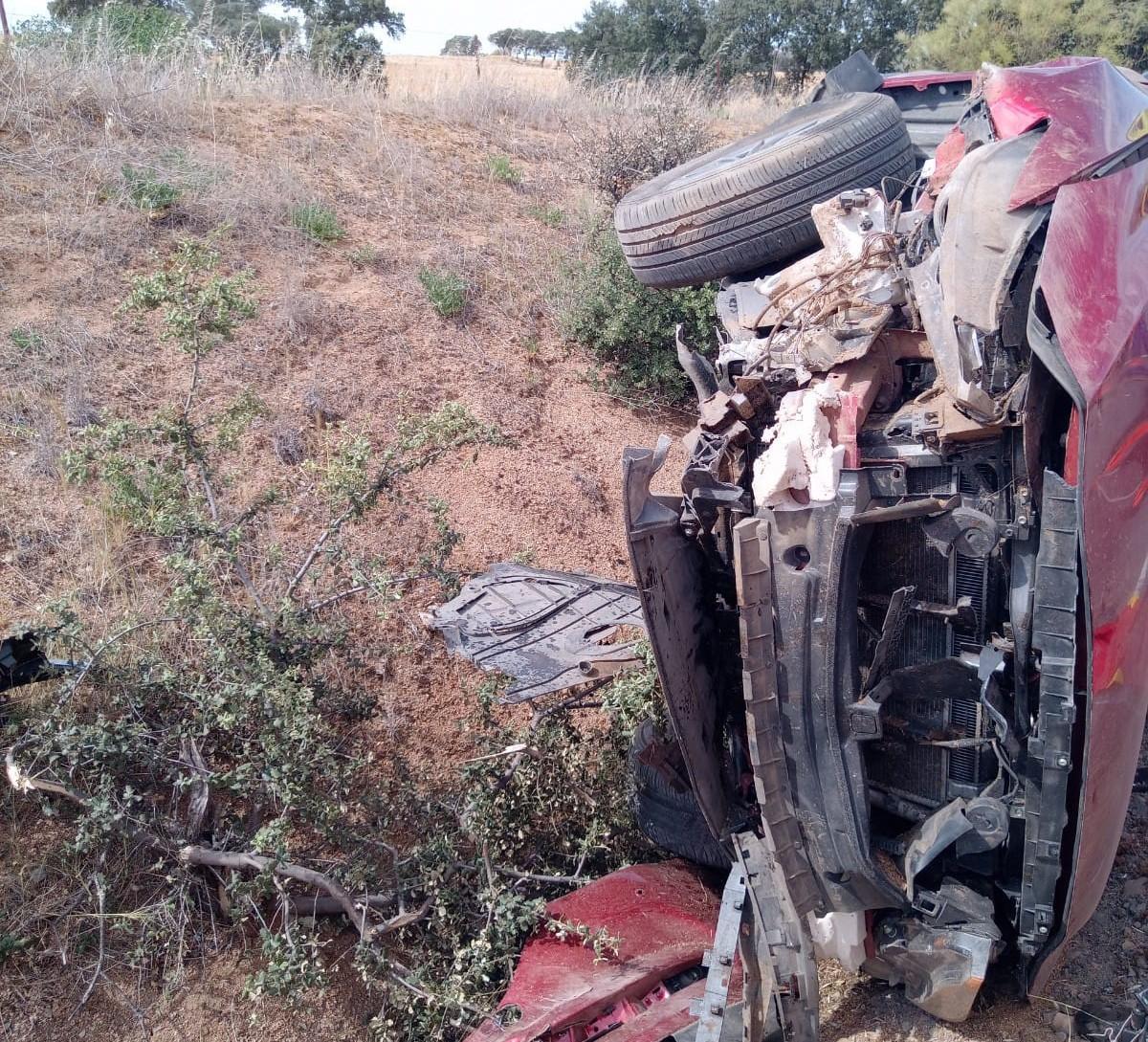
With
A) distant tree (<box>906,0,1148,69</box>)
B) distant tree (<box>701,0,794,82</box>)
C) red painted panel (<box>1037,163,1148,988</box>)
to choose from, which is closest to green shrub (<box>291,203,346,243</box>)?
red painted panel (<box>1037,163,1148,988</box>)

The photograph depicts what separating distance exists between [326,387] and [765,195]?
3.23 m

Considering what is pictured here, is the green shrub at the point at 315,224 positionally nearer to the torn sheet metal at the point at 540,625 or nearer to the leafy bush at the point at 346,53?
the leafy bush at the point at 346,53

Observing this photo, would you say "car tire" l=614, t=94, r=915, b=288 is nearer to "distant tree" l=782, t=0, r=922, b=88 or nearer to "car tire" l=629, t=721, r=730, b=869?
"car tire" l=629, t=721, r=730, b=869

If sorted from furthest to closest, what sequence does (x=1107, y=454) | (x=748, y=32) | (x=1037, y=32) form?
(x=748, y=32)
(x=1037, y=32)
(x=1107, y=454)

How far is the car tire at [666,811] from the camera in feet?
11.6

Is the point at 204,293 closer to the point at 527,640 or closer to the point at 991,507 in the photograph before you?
the point at 527,640

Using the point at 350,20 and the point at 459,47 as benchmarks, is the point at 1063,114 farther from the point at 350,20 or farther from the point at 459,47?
the point at 459,47

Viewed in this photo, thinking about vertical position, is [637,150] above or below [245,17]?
below

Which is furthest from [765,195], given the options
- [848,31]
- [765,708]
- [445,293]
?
[848,31]

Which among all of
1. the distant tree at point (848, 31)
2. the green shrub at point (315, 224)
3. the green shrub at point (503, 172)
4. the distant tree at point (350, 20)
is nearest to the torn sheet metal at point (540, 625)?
the green shrub at point (315, 224)

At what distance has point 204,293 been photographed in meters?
4.20

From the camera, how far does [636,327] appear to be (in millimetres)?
7070

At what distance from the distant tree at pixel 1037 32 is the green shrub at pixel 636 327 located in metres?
14.1

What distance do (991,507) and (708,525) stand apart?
32.3 inches
